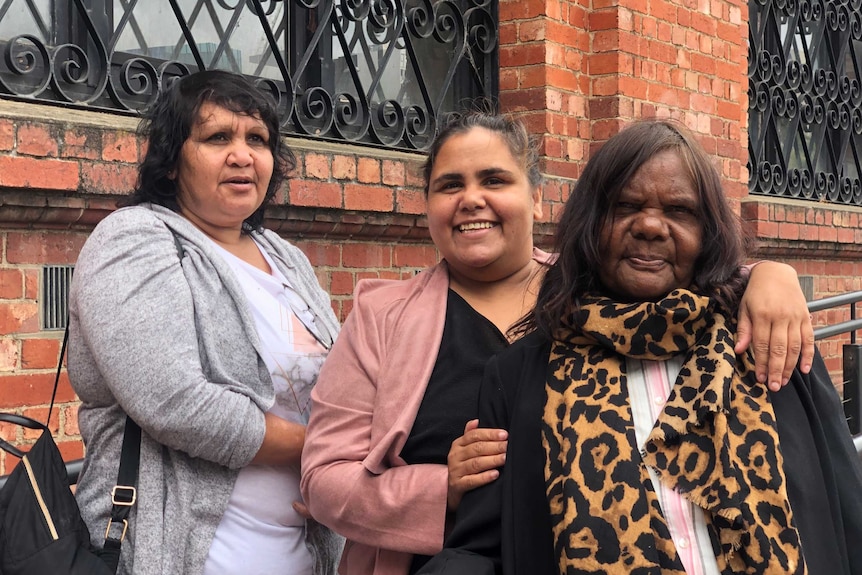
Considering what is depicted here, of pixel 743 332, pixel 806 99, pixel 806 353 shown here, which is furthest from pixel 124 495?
pixel 806 99

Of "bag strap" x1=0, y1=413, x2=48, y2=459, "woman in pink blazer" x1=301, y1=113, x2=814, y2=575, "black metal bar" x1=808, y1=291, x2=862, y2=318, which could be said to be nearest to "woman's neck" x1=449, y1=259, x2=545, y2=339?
"woman in pink blazer" x1=301, y1=113, x2=814, y2=575

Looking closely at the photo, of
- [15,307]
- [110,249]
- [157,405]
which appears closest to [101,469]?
[157,405]

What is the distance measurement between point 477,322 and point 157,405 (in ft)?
2.45

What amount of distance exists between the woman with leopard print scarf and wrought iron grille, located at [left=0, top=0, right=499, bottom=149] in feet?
7.18

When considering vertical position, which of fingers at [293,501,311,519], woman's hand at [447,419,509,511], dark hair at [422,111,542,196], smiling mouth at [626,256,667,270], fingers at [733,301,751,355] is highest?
dark hair at [422,111,542,196]

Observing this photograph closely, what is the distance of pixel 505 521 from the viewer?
2.05m

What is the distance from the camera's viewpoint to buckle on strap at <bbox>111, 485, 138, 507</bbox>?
220 cm

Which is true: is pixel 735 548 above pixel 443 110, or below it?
below

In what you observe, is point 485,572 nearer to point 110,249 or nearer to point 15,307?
point 110,249

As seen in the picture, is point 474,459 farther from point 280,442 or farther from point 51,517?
point 51,517

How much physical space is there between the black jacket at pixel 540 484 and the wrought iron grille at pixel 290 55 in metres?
2.16

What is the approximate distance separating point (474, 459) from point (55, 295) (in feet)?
6.20

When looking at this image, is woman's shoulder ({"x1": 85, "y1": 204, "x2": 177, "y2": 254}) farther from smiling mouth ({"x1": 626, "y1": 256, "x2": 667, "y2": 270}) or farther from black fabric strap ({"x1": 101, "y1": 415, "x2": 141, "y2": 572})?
smiling mouth ({"x1": 626, "y1": 256, "x2": 667, "y2": 270})

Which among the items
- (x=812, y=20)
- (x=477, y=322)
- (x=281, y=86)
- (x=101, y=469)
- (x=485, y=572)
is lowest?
(x=485, y=572)
